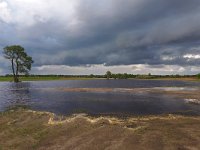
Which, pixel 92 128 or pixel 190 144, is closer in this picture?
pixel 190 144

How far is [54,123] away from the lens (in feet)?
80.5

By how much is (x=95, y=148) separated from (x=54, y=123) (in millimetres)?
9737

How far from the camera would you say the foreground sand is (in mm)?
16391

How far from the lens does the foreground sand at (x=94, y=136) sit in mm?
16391

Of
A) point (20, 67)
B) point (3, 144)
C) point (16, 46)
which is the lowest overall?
point (3, 144)

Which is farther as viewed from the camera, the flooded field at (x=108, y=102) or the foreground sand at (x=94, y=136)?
the flooded field at (x=108, y=102)

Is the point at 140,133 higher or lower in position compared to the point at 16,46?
lower

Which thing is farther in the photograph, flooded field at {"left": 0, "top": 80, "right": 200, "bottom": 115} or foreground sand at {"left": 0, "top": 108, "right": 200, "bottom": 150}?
flooded field at {"left": 0, "top": 80, "right": 200, "bottom": 115}

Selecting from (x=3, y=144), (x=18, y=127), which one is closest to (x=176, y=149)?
(x=3, y=144)

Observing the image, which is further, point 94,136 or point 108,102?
point 108,102

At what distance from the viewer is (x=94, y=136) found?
18688 mm

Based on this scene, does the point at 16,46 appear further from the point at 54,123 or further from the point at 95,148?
the point at 95,148

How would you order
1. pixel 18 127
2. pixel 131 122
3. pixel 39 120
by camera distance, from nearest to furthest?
pixel 18 127 → pixel 131 122 → pixel 39 120

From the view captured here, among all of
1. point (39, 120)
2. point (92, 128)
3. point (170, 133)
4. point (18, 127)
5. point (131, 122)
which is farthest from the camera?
point (39, 120)
